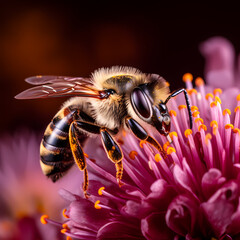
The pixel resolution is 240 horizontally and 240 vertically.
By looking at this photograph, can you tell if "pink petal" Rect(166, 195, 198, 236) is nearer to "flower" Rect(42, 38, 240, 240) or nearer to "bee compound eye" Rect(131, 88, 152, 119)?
"flower" Rect(42, 38, 240, 240)

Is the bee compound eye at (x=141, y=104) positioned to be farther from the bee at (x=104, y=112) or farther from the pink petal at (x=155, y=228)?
the pink petal at (x=155, y=228)

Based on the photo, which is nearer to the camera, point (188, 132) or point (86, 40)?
point (188, 132)

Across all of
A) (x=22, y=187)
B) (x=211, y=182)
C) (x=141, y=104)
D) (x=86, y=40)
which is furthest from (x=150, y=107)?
(x=86, y=40)

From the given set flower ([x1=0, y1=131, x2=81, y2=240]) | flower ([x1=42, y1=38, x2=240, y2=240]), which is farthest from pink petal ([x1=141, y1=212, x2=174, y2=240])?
flower ([x1=0, y1=131, x2=81, y2=240])

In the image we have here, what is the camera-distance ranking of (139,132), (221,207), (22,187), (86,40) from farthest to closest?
(86,40)
(22,187)
(139,132)
(221,207)

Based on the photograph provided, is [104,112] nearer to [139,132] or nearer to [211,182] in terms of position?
[139,132]

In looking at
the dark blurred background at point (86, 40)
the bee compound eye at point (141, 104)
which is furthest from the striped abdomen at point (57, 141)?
the dark blurred background at point (86, 40)
